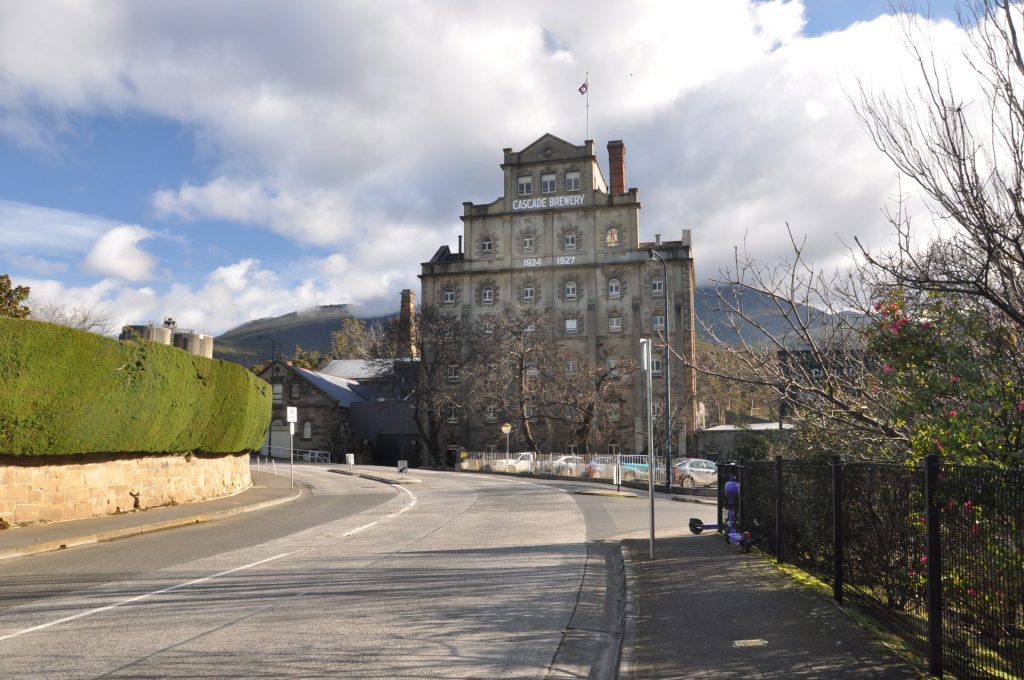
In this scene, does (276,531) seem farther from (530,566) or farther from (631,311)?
(631,311)

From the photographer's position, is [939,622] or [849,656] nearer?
[939,622]

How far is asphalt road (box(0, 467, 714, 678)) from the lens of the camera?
642cm

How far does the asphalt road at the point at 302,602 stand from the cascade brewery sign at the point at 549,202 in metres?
47.2

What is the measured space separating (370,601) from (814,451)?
19.8 feet

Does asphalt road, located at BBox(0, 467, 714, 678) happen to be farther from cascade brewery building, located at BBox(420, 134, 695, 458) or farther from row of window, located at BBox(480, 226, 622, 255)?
row of window, located at BBox(480, 226, 622, 255)

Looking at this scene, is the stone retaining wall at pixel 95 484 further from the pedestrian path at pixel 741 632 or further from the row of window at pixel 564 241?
the row of window at pixel 564 241

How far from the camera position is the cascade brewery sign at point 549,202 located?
62.8 metres

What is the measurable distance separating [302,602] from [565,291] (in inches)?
2190

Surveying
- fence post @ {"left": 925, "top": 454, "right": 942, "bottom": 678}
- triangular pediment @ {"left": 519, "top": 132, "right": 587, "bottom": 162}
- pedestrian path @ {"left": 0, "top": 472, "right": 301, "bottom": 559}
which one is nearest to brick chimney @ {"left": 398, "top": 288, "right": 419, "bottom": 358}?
triangular pediment @ {"left": 519, "top": 132, "right": 587, "bottom": 162}

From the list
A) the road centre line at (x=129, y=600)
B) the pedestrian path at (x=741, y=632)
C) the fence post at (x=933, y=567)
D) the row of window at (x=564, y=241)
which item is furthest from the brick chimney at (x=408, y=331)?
the fence post at (x=933, y=567)

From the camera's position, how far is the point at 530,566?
38.7 feet

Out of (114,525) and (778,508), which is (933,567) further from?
(114,525)

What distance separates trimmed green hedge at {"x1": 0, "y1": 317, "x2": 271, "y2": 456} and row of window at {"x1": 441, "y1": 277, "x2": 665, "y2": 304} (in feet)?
134

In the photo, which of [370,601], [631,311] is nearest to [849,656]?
[370,601]
